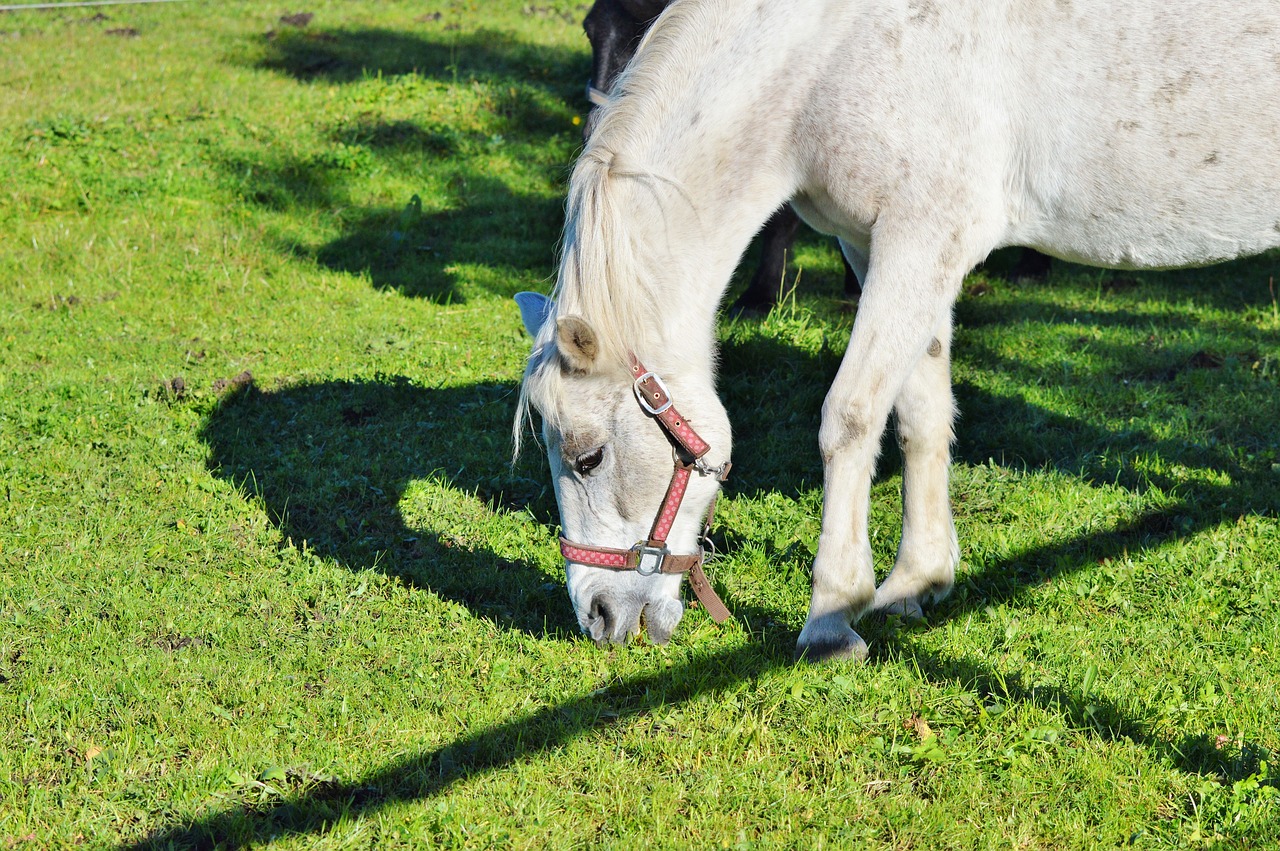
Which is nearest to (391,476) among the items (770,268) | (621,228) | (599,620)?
(599,620)

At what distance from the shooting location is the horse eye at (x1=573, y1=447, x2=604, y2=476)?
3205 millimetres

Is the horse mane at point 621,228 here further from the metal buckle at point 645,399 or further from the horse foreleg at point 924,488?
the horse foreleg at point 924,488

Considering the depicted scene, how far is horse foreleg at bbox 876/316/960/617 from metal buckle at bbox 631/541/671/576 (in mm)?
854

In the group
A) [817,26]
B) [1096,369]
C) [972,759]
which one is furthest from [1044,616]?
[1096,369]

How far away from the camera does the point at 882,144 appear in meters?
3.05

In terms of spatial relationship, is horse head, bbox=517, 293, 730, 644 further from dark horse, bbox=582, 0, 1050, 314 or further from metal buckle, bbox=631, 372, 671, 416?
dark horse, bbox=582, 0, 1050, 314

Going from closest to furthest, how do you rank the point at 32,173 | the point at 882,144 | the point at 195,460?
the point at 882,144 < the point at 195,460 < the point at 32,173

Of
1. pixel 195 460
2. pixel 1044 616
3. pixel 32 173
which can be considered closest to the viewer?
pixel 1044 616

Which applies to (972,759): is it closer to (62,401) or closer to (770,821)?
(770,821)

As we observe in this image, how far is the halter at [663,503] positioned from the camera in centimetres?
314

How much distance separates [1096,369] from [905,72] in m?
3.01

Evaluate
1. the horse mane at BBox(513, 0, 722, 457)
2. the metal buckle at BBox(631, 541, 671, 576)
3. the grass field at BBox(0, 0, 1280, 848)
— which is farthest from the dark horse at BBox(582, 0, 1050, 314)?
the metal buckle at BBox(631, 541, 671, 576)

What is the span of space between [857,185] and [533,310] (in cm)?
113

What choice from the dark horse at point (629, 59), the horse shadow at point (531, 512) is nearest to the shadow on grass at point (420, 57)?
the dark horse at point (629, 59)
